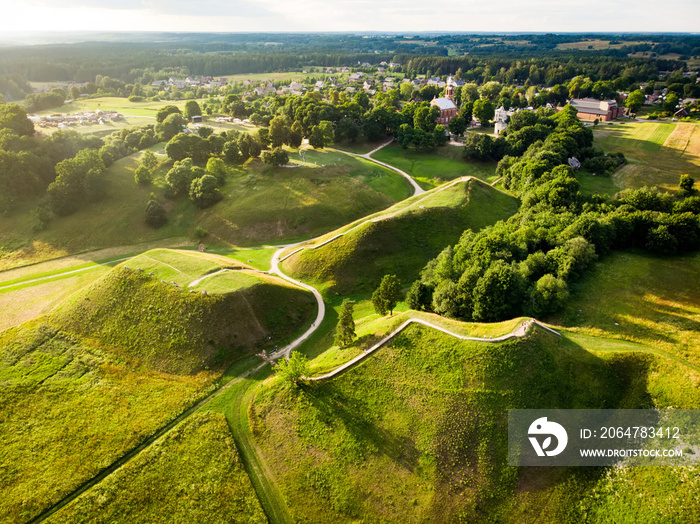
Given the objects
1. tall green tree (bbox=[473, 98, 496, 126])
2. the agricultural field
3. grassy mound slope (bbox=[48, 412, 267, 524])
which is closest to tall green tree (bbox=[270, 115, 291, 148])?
tall green tree (bbox=[473, 98, 496, 126])

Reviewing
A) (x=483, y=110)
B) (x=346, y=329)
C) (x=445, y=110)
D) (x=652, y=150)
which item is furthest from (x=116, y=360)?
(x=445, y=110)

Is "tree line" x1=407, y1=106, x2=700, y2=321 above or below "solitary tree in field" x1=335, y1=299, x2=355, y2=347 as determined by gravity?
above

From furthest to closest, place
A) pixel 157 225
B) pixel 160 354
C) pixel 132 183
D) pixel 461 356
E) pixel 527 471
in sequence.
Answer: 1. pixel 132 183
2. pixel 157 225
3. pixel 160 354
4. pixel 461 356
5. pixel 527 471

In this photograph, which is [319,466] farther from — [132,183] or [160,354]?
[132,183]

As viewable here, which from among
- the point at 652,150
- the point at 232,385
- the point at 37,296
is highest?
the point at 652,150

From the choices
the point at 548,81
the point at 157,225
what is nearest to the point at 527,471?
the point at 157,225

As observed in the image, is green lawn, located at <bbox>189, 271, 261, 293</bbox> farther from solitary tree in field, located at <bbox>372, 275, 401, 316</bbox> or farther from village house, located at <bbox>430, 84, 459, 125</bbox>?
Result: village house, located at <bbox>430, 84, 459, 125</bbox>

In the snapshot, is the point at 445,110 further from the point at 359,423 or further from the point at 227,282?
the point at 359,423
